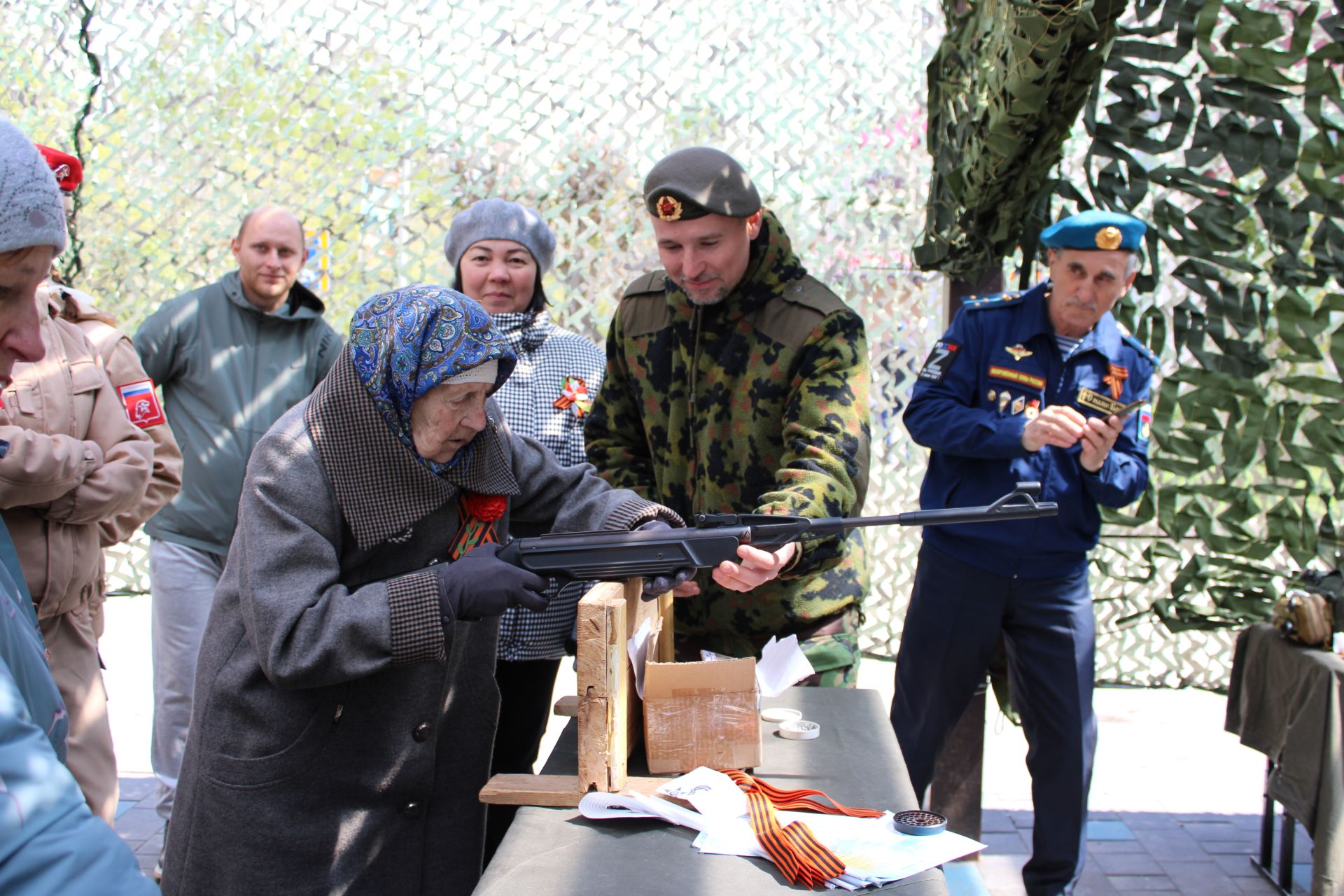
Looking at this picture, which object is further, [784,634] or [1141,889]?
[1141,889]

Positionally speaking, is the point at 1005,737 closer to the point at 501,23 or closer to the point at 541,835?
the point at 541,835

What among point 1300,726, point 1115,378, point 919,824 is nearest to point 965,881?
point 919,824

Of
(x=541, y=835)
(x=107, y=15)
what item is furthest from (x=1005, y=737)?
(x=107, y=15)

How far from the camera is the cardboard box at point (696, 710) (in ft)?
6.91

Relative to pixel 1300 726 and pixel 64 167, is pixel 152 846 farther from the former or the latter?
pixel 1300 726

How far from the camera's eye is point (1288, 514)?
385 cm

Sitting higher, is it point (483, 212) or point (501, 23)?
point (501, 23)

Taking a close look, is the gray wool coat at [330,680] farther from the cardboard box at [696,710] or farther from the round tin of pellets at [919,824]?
the round tin of pellets at [919,824]

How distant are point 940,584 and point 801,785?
152 centimetres

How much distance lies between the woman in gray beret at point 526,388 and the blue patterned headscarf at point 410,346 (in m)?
0.90

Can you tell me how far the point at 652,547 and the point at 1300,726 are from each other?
8.07 ft

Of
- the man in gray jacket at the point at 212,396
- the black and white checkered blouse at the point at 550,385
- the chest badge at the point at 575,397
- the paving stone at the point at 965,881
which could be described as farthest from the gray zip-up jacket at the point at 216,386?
the paving stone at the point at 965,881

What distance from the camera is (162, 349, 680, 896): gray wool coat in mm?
1922

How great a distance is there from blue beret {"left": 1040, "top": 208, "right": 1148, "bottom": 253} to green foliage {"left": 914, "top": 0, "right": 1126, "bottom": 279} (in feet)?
0.99
